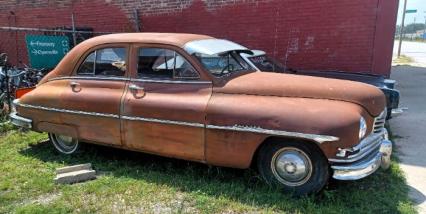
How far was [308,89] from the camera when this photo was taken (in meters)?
4.38

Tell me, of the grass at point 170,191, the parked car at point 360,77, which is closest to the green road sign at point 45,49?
the grass at point 170,191

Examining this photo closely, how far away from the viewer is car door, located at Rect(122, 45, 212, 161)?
15.3 ft

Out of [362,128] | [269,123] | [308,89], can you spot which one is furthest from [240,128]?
[362,128]

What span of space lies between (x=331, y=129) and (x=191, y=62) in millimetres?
1711

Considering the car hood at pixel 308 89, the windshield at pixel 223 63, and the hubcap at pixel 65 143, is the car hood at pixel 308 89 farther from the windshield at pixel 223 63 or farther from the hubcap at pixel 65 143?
the hubcap at pixel 65 143

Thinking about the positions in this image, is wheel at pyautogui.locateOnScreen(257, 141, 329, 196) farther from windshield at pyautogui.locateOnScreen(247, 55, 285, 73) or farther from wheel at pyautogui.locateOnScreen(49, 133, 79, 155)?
wheel at pyautogui.locateOnScreen(49, 133, 79, 155)

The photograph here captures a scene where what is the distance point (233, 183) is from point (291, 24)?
5044mm

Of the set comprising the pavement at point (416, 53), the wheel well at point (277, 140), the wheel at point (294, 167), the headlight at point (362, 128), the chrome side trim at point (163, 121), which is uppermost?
the headlight at point (362, 128)

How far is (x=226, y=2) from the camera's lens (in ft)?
31.0

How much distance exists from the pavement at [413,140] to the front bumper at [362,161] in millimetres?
612

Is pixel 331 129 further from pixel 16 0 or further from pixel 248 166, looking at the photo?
pixel 16 0

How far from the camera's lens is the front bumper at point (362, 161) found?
404cm

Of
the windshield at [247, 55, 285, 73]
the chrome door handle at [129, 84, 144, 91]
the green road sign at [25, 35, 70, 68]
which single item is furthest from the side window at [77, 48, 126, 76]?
the green road sign at [25, 35, 70, 68]

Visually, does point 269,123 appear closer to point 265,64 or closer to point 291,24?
point 265,64
